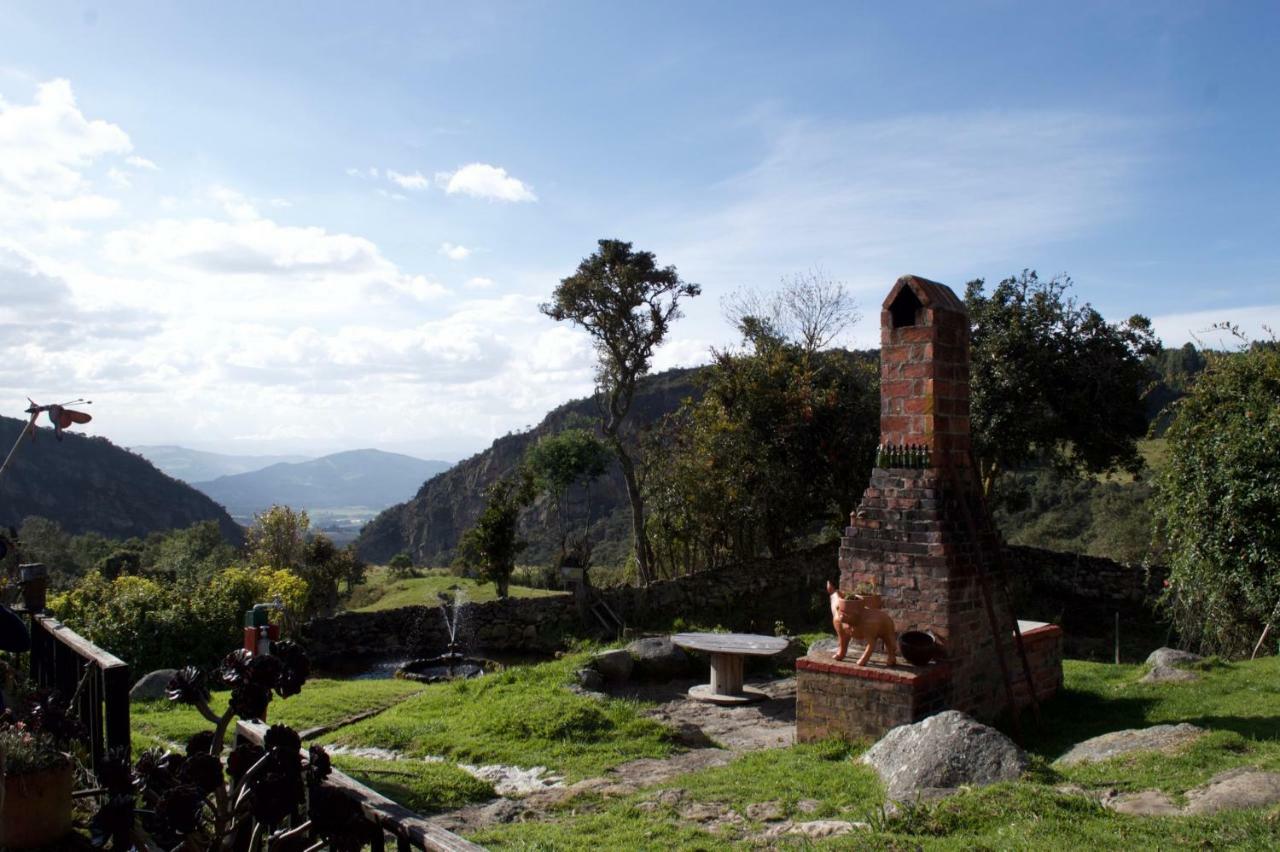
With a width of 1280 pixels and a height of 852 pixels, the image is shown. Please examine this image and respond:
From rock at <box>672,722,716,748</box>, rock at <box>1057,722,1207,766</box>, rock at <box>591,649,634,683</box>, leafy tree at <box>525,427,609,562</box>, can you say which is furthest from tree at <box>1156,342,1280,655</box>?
leafy tree at <box>525,427,609,562</box>

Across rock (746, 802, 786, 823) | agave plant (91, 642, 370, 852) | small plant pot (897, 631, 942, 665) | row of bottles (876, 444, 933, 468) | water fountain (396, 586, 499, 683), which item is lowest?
water fountain (396, 586, 499, 683)

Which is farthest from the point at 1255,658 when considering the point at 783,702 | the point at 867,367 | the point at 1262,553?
the point at 867,367

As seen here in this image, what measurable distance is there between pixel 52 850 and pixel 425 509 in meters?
55.1

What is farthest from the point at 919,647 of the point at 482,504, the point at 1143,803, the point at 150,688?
the point at 482,504

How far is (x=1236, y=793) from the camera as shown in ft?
16.7

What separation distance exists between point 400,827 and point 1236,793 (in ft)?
15.2

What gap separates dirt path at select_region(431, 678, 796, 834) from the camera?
253 inches

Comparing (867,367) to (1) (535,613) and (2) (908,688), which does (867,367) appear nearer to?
(1) (535,613)

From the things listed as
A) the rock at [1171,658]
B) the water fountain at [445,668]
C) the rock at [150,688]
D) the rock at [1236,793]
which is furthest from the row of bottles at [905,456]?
the rock at [150,688]

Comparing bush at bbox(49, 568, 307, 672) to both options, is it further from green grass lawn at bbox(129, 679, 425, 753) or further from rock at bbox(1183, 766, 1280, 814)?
rock at bbox(1183, 766, 1280, 814)

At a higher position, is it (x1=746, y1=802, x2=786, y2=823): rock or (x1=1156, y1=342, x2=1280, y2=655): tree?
(x1=1156, y1=342, x2=1280, y2=655): tree

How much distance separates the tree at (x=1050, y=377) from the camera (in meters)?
18.4

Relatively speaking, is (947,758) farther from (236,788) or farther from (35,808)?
(35,808)

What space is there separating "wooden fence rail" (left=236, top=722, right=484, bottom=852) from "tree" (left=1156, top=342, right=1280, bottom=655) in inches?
464
